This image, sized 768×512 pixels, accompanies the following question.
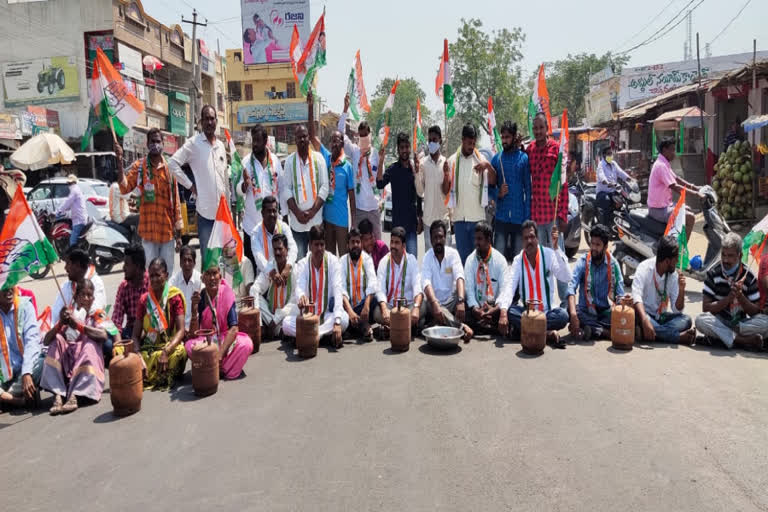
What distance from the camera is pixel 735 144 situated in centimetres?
1445

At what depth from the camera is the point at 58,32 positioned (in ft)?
Result: 83.6

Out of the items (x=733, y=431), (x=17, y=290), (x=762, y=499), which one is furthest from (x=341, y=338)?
(x=762, y=499)

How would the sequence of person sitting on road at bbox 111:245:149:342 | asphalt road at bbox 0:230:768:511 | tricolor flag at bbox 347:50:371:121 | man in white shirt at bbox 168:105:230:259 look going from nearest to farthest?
asphalt road at bbox 0:230:768:511 < person sitting on road at bbox 111:245:149:342 < man in white shirt at bbox 168:105:230:259 < tricolor flag at bbox 347:50:371:121

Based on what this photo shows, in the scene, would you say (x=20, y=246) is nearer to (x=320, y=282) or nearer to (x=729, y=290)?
(x=320, y=282)

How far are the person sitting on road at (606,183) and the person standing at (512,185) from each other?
3.75m

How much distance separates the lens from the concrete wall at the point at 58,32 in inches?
986

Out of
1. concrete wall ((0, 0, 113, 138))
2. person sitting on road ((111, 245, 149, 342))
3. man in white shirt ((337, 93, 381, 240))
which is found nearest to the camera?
person sitting on road ((111, 245, 149, 342))

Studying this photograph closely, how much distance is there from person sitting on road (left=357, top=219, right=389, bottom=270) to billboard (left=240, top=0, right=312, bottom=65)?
100 ft

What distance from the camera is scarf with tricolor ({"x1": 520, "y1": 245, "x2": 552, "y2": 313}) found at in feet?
20.7

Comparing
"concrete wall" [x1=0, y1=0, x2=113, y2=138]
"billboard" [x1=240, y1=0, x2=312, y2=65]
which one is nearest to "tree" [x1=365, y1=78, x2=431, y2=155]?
"billboard" [x1=240, y1=0, x2=312, y2=65]

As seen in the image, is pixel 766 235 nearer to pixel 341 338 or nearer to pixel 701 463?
Answer: pixel 701 463

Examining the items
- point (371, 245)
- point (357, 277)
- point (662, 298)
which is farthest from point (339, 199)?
point (662, 298)

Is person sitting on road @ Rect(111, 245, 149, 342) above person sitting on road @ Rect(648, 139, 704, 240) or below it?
below

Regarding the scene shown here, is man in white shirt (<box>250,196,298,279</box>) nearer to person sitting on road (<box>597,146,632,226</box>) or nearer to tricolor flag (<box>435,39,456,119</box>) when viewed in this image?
tricolor flag (<box>435,39,456,119</box>)
